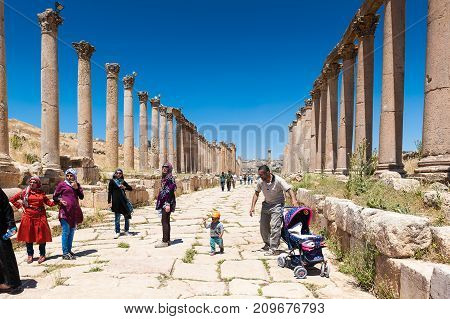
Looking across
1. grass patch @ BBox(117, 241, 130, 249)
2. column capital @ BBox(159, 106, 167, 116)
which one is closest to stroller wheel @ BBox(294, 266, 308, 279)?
grass patch @ BBox(117, 241, 130, 249)

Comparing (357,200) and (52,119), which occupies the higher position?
(52,119)

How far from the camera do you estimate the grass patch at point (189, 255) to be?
635cm

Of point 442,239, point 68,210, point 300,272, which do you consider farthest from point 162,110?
point 442,239

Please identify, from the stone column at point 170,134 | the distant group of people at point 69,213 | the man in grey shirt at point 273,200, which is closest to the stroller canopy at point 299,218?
the distant group of people at point 69,213

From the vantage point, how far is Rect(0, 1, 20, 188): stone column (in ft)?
37.7

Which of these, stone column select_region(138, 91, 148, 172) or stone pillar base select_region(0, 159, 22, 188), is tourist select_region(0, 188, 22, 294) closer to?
stone pillar base select_region(0, 159, 22, 188)

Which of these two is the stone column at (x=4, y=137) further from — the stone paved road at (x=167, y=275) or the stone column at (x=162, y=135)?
the stone column at (x=162, y=135)

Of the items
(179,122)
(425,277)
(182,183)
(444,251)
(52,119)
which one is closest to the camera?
(425,277)

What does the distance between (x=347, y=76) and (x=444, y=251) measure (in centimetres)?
1518

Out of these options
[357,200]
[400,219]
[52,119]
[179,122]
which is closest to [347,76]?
[357,200]

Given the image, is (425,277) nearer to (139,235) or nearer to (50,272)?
(50,272)

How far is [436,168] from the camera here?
816cm

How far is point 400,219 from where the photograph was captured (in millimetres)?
4234

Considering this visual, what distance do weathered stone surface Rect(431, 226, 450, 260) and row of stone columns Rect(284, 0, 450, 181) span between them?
14.7 ft
